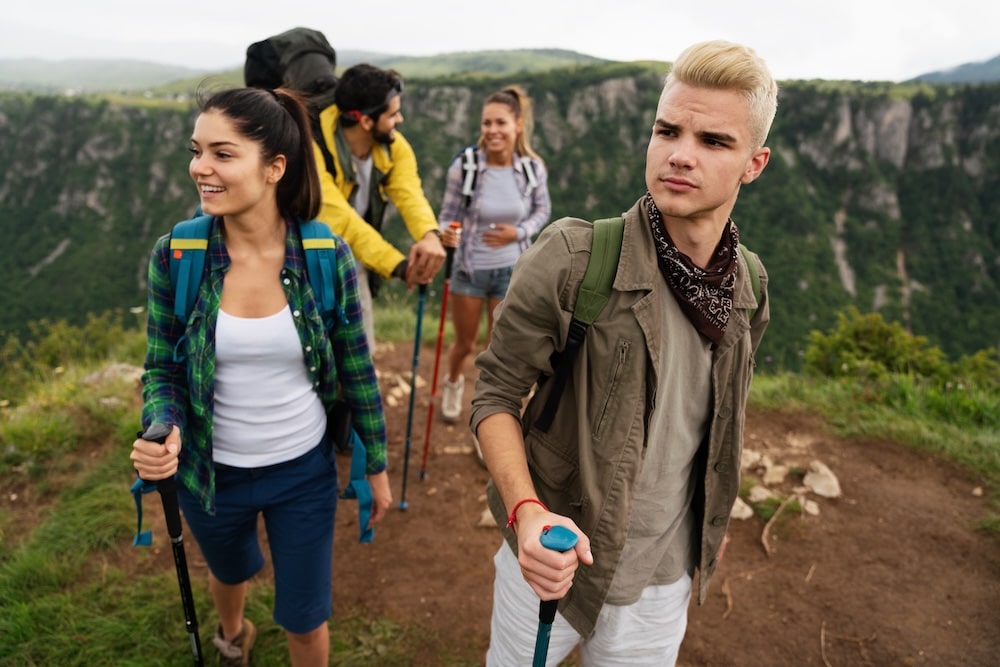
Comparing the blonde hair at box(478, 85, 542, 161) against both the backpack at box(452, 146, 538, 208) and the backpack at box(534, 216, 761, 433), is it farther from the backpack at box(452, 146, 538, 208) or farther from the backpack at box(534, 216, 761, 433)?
the backpack at box(534, 216, 761, 433)

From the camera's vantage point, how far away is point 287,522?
2.52 meters

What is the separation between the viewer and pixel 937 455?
5309 millimetres

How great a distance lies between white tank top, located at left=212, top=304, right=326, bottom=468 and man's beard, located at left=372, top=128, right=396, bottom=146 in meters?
2.05

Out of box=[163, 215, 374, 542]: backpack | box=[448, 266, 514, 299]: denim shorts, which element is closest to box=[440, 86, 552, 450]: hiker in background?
box=[448, 266, 514, 299]: denim shorts

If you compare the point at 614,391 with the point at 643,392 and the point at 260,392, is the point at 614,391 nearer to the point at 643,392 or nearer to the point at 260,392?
the point at 643,392

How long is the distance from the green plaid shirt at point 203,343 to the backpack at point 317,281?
2 cm

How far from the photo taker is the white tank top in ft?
7.56

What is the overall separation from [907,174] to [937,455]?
108677mm

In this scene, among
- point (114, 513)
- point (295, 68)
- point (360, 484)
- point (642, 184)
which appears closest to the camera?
point (360, 484)

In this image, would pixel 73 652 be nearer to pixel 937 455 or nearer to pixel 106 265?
pixel 937 455

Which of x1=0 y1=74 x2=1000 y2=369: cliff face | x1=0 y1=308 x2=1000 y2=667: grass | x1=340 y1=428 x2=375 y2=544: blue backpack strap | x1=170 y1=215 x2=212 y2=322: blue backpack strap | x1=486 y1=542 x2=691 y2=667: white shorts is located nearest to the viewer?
x1=486 y1=542 x2=691 y2=667: white shorts

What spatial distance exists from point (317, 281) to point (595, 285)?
3.86 feet

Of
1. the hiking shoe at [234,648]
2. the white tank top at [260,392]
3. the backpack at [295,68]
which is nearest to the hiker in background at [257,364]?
the white tank top at [260,392]

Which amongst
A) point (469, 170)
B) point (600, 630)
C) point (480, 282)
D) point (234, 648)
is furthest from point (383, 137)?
point (600, 630)
